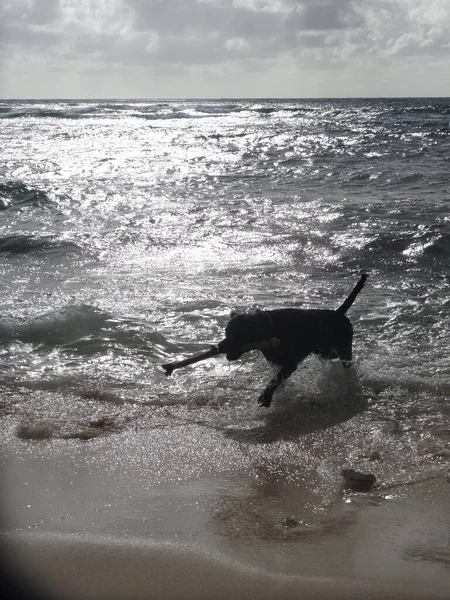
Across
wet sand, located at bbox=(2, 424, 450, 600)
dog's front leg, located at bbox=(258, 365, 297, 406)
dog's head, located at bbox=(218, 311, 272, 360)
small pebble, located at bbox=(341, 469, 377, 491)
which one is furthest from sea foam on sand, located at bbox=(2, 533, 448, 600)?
dog's front leg, located at bbox=(258, 365, 297, 406)

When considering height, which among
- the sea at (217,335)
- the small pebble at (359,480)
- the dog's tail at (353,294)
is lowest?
the sea at (217,335)

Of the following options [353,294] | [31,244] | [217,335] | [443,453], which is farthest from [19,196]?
[443,453]

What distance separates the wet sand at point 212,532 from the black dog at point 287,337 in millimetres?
1066

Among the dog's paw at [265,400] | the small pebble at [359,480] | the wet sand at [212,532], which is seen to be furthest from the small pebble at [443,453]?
the dog's paw at [265,400]

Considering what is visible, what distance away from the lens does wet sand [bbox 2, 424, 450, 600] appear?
3.26 metres

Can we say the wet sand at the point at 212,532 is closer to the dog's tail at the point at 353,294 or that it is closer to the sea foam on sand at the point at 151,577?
the sea foam on sand at the point at 151,577

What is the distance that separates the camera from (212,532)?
3787mm

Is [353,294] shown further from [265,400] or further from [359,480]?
[359,480]

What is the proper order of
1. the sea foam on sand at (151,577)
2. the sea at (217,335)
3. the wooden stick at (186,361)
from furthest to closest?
the wooden stick at (186,361) < the sea at (217,335) < the sea foam on sand at (151,577)

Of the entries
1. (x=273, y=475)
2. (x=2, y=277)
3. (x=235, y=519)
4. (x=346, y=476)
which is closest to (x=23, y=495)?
(x=235, y=519)

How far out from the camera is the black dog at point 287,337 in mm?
5535

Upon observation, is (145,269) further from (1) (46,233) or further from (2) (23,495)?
(2) (23,495)

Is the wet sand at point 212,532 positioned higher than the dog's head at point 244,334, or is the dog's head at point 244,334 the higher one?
the dog's head at point 244,334

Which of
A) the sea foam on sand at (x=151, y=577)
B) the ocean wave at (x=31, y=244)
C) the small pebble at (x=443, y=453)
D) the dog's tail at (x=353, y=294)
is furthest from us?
the ocean wave at (x=31, y=244)
